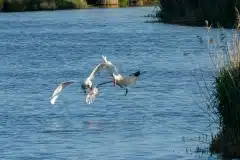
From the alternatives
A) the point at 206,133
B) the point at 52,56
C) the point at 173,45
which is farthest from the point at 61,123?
the point at 173,45

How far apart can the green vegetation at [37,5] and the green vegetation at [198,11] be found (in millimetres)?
24119

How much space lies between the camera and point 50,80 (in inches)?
960

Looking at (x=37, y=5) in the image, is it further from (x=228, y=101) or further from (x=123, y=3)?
(x=228, y=101)

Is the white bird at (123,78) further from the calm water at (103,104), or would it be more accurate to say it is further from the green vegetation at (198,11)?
the green vegetation at (198,11)

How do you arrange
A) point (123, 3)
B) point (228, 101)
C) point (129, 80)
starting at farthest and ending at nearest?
point (123, 3) → point (129, 80) → point (228, 101)

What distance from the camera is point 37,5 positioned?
244ft

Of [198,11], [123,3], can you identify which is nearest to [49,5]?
[123,3]

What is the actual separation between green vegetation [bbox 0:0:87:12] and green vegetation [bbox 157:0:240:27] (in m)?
24.1

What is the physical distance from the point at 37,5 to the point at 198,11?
31745 mm

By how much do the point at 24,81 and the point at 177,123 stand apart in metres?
8.29

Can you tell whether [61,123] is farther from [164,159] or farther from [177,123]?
[164,159]

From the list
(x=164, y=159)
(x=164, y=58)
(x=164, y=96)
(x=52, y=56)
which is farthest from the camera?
(x=52, y=56)

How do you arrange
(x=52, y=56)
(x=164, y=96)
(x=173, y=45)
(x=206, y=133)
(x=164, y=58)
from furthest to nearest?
(x=173, y=45), (x=52, y=56), (x=164, y=58), (x=164, y=96), (x=206, y=133)

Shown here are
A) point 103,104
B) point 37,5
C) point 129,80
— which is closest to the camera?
point 129,80
